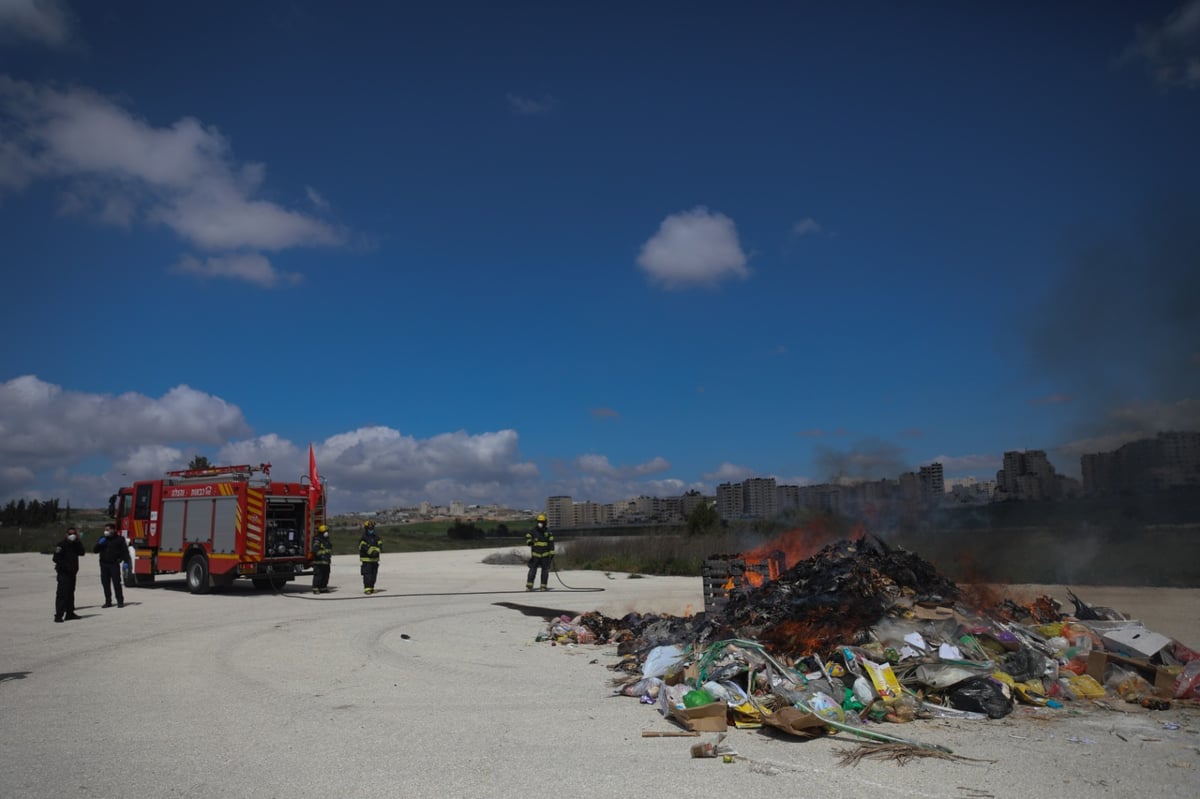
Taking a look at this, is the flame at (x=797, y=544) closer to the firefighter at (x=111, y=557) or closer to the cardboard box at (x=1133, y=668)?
the cardboard box at (x=1133, y=668)

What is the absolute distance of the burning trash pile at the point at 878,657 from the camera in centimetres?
753

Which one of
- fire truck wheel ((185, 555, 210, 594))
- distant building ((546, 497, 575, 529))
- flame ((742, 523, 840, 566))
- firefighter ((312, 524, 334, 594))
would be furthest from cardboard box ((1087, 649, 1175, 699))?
distant building ((546, 497, 575, 529))

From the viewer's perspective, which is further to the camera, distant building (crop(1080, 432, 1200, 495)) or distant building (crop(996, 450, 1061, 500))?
distant building (crop(996, 450, 1061, 500))

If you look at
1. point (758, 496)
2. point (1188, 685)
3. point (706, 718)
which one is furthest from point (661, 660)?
point (758, 496)

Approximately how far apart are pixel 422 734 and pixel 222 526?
1521 centimetres

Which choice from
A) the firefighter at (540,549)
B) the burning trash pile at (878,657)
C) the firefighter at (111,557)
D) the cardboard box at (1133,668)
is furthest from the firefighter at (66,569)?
the cardboard box at (1133,668)

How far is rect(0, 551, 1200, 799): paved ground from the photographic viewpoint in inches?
221

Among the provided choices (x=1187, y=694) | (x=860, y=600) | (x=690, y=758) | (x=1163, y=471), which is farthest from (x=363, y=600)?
(x=1163, y=471)

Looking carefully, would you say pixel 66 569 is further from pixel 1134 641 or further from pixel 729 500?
pixel 729 500

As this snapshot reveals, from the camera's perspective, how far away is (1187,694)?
787 centimetres

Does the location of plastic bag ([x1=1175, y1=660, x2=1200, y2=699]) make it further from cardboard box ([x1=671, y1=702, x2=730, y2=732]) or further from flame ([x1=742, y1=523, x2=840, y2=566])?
flame ([x1=742, y1=523, x2=840, y2=566])

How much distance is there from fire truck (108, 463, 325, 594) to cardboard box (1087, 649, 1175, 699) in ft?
57.8

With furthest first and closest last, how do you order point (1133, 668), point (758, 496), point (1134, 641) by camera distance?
point (758, 496) → point (1134, 641) → point (1133, 668)

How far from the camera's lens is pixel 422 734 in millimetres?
7027
